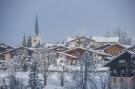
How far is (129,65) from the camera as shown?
41.1 meters

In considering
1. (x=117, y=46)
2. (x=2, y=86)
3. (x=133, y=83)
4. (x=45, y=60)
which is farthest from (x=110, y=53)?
(x=2, y=86)

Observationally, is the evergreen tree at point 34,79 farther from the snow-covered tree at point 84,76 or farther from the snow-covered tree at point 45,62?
the snow-covered tree at point 45,62

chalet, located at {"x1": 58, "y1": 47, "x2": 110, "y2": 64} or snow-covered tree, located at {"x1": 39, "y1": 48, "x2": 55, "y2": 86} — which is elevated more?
chalet, located at {"x1": 58, "y1": 47, "x2": 110, "y2": 64}

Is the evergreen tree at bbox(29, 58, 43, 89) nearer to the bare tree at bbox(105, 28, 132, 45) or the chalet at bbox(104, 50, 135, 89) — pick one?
the chalet at bbox(104, 50, 135, 89)

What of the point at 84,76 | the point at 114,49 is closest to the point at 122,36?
the point at 114,49

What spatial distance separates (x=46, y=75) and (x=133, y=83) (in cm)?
1034

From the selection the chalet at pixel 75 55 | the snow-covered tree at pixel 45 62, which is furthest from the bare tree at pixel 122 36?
the snow-covered tree at pixel 45 62

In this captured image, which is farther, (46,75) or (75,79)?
(46,75)

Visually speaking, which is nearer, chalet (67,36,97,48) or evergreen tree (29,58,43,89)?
evergreen tree (29,58,43,89)

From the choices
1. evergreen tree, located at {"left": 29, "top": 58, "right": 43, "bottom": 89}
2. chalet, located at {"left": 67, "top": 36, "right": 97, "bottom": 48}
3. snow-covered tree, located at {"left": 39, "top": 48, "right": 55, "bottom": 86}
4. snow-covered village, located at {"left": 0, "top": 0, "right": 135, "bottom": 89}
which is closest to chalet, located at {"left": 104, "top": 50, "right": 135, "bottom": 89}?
snow-covered village, located at {"left": 0, "top": 0, "right": 135, "bottom": 89}

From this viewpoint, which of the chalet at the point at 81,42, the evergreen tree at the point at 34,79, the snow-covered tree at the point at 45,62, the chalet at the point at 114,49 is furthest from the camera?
the chalet at the point at 81,42

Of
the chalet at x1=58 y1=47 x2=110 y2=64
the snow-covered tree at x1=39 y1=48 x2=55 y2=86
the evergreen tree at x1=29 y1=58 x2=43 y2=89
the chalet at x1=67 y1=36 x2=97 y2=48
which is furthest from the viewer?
the chalet at x1=67 y1=36 x2=97 y2=48

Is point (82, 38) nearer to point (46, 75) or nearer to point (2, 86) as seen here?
point (46, 75)

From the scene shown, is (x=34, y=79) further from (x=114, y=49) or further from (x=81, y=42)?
(x=81, y=42)
